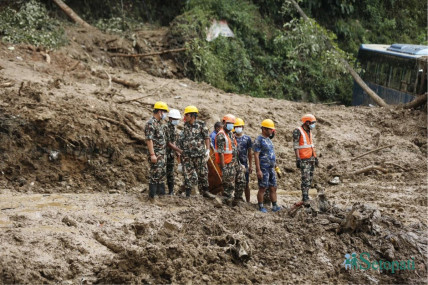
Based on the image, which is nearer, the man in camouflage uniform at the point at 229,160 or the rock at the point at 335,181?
the man in camouflage uniform at the point at 229,160

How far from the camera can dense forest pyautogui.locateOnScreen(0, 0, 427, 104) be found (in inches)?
784

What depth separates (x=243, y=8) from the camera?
23703 mm

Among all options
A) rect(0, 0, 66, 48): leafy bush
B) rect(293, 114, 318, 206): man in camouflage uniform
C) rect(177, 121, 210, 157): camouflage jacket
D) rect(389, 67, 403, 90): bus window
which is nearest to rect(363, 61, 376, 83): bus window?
rect(389, 67, 403, 90): bus window

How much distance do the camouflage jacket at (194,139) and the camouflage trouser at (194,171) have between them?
115 mm

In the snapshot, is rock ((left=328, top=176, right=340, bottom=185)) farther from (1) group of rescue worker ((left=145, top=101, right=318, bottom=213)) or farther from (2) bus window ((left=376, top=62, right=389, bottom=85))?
(2) bus window ((left=376, top=62, right=389, bottom=85))

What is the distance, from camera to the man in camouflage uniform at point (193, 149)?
10.4 metres

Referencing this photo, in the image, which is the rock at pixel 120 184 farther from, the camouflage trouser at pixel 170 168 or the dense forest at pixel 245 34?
the dense forest at pixel 245 34

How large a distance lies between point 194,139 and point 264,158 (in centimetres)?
132

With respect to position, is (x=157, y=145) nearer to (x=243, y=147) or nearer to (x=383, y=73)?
(x=243, y=147)

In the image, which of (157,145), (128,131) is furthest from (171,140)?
(128,131)

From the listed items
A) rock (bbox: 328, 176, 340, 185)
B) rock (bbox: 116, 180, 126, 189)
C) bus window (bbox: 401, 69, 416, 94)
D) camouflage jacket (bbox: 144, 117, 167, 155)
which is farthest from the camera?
bus window (bbox: 401, 69, 416, 94)

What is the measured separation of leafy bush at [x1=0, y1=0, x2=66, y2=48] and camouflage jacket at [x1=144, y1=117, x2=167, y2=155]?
27.3ft

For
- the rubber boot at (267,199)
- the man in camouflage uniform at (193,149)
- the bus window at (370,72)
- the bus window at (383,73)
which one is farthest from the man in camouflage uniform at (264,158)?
the bus window at (370,72)

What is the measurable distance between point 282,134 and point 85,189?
619 centimetres
